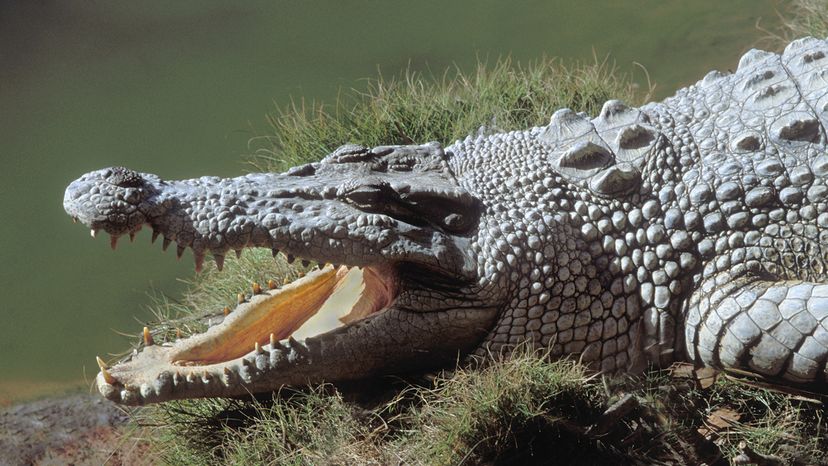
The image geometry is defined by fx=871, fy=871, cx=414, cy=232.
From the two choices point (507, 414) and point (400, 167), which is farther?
point (400, 167)

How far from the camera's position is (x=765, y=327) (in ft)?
9.40

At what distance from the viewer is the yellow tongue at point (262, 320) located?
10.2ft

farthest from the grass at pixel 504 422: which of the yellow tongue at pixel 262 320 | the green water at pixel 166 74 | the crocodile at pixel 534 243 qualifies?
the green water at pixel 166 74

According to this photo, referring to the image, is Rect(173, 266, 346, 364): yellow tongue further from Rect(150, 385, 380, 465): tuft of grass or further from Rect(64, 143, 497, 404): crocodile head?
Rect(150, 385, 380, 465): tuft of grass

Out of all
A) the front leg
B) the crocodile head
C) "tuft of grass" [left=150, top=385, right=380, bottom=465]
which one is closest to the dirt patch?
"tuft of grass" [left=150, top=385, right=380, bottom=465]

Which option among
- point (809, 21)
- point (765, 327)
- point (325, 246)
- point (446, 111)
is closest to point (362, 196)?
point (325, 246)

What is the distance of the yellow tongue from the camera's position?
3113mm

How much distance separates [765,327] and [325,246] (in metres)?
1.47

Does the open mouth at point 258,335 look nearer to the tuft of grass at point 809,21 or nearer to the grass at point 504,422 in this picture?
the grass at point 504,422

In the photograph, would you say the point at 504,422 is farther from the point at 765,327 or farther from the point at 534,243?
the point at 765,327

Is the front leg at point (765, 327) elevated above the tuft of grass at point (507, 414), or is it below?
above

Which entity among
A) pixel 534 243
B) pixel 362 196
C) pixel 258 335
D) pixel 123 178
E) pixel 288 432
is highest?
pixel 123 178

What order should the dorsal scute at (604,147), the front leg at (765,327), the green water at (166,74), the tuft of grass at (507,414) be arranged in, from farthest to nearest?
1. the green water at (166,74)
2. the dorsal scute at (604,147)
3. the front leg at (765,327)
4. the tuft of grass at (507,414)

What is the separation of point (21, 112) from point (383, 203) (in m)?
5.12
